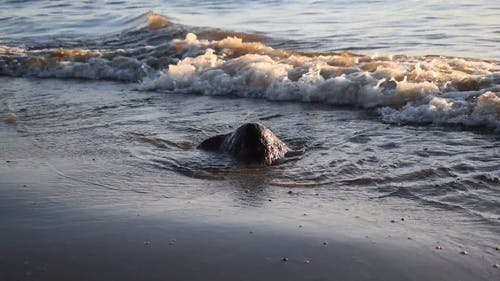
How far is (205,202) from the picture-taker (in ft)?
15.7

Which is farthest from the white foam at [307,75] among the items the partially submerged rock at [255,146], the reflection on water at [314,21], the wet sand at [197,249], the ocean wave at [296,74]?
the wet sand at [197,249]

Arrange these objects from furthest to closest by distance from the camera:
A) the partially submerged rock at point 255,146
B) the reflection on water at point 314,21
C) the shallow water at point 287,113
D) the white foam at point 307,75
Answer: the reflection on water at point 314,21 < the white foam at point 307,75 < the partially submerged rock at point 255,146 < the shallow water at point 287,113

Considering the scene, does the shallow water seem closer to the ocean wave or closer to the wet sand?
the ocean wave

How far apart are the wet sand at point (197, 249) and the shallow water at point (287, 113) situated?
0.21 metres

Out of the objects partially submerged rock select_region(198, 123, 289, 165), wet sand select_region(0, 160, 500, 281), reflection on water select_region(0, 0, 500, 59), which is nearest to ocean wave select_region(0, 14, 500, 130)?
reflection on water select_region(0, 0, 500, 59)

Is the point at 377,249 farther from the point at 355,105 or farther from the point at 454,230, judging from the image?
the point at 355,105

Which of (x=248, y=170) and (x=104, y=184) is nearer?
(x=104, y=184)

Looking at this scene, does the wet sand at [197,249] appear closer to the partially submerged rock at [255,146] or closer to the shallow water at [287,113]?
the shallow water at [287,113]

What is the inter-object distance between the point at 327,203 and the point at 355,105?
3736 mm

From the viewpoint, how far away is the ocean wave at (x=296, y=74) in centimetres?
751

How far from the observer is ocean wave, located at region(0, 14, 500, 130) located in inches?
296

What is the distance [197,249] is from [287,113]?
14.4ft

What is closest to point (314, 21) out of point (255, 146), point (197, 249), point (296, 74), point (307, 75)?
point (296, 74)

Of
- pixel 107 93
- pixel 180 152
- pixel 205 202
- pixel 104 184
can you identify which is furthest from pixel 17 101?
pixel 205 202
